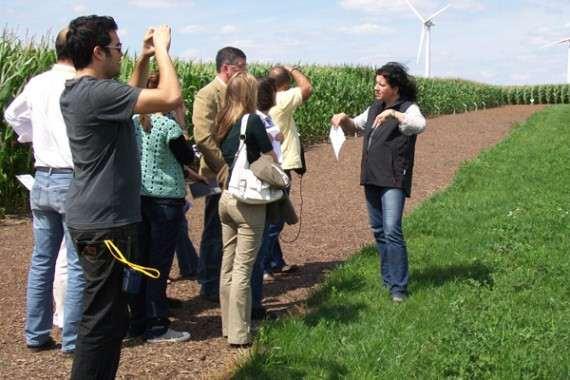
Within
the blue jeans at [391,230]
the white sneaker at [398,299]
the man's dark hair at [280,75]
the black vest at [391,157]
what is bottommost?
the white sneaker at [398,299]

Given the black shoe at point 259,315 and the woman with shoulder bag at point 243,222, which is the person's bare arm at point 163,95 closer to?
the woman with shoulder bag at point 243,222

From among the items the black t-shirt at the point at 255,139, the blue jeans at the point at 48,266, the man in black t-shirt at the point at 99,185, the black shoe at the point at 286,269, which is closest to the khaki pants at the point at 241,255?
the black t-shirt at the point at 255,139

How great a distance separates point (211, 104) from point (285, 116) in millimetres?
1139

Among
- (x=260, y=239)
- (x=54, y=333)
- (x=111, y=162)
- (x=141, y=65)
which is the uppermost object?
(x=141, y=65)

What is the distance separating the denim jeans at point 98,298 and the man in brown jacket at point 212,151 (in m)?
1.88

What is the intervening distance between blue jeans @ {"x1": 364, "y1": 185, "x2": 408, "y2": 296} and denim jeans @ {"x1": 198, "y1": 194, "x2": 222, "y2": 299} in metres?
1.25

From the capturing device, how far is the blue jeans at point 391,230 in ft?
19.3

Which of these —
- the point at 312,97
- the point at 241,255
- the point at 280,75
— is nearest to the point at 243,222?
the point at 241,255

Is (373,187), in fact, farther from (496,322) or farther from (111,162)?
(111,162)

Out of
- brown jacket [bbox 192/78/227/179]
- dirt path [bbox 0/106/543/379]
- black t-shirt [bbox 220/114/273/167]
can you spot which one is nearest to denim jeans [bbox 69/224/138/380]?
dirt path [bbox 0/106/543/379]

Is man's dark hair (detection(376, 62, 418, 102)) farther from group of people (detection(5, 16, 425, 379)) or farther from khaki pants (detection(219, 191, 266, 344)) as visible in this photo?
khaki pants (detection(219, 191, 266, 344))

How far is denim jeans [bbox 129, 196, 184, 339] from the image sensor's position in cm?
526

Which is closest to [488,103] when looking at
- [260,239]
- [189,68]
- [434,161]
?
[434,161]

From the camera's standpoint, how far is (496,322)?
517 cm
